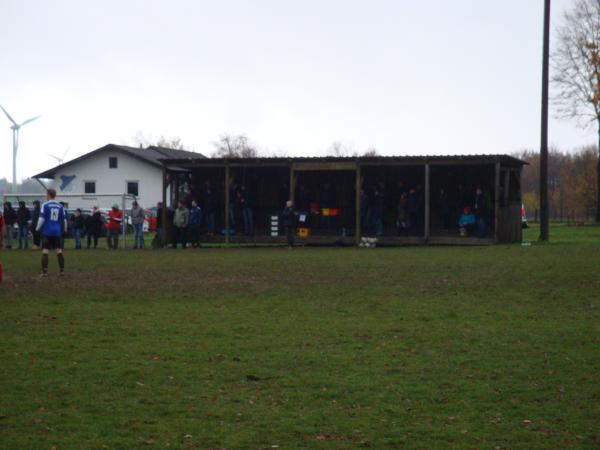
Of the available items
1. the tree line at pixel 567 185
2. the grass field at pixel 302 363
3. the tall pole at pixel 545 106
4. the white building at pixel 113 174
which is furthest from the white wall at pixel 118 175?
the grass field at pixel 302 363

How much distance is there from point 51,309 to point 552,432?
10.1 meters

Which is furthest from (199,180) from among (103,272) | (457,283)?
(457,283)

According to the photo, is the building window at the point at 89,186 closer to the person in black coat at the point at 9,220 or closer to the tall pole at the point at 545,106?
the person in black coat at the point at 9,220

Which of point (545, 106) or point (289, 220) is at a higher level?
point (545, 106)

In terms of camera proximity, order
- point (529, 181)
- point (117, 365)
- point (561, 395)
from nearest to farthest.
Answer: point (561, 395) < point (117, 365) < point (529, 181)

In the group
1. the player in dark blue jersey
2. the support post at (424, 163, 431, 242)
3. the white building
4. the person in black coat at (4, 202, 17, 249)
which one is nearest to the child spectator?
the support post at (424, 163, 431, 242)

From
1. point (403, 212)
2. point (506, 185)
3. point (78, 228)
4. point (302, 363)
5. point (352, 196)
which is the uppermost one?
point (506, 185)

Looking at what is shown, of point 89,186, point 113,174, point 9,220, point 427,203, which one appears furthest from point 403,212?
point 89,186

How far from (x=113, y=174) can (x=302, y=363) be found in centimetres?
6567

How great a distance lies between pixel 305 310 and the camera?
15.7 meters

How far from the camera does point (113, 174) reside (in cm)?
7494

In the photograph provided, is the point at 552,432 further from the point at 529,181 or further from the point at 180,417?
the point at 529,181

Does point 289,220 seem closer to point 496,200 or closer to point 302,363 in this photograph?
point 496,200

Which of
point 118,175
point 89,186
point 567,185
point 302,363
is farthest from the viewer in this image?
point 567,185
